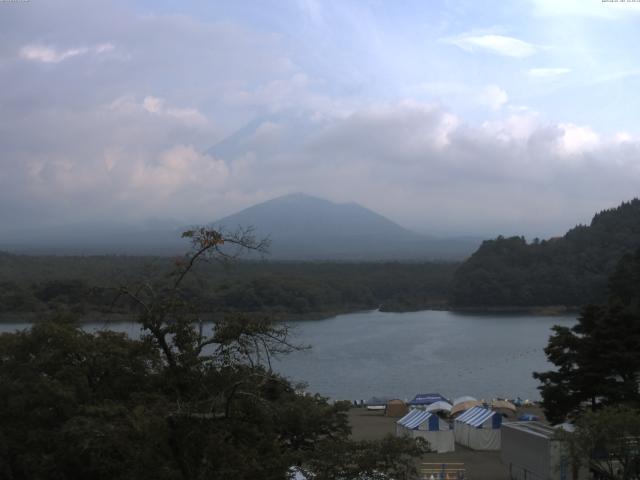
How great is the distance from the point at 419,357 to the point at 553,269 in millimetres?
17257

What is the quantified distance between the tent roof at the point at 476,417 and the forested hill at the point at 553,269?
23813 millimetres

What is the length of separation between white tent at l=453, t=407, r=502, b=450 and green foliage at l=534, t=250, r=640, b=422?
0.83m

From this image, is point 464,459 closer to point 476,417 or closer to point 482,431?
point 482,431

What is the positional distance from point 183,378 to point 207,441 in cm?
30

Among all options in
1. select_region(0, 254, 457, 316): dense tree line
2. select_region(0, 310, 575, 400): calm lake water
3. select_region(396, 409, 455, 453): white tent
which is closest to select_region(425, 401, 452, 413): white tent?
select_region(396, 409, 455, 453): white tent

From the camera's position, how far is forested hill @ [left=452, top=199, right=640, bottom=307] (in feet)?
111

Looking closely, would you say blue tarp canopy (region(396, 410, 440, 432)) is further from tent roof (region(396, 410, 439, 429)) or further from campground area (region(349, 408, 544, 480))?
campground area (region(349, 408, 544, 480))

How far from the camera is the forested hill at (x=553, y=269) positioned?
3391 cm

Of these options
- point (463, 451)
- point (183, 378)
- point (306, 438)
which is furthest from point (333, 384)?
point (183, 378)

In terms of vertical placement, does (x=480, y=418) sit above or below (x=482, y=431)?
above

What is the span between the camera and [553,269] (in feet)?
115

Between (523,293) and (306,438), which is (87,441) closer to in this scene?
(306,438)

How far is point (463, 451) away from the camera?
344 inches

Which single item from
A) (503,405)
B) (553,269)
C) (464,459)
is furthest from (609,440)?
(553,269)
